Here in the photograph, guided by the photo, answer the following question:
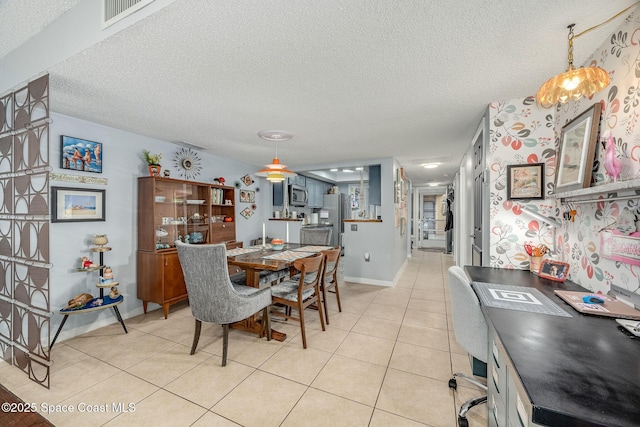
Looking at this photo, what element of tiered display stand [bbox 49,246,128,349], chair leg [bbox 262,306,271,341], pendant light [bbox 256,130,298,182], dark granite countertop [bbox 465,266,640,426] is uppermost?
pendant light [bbox 256,130,298,182]

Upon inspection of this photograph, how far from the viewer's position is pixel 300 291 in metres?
2.45

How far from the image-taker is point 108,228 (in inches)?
116

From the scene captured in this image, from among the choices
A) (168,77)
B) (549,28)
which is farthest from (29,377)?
(549,28)

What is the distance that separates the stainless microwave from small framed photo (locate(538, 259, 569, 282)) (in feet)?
14.7

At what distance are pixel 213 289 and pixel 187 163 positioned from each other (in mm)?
2395

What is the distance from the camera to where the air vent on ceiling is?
1.26 m

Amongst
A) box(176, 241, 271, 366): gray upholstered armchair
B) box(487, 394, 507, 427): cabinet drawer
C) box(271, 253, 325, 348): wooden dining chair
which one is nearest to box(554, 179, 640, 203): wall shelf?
box(487, 394, 507, 427): cabinet drawer

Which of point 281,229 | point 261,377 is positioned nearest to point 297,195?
point 281,229

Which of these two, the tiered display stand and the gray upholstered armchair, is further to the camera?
the tiered display stand

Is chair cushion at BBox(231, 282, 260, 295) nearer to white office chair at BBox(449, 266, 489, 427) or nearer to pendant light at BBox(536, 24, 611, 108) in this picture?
white office chair at BBox(449, 266, 489, 427)

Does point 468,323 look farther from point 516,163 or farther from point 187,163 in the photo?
point 187,163

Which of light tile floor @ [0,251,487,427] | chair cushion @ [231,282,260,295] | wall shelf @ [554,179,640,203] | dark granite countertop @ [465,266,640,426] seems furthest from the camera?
chair cushion @ [231,282,260,295]

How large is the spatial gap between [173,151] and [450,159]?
4.48 m

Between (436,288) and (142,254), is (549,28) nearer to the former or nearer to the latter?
(436,288)
